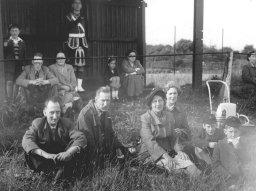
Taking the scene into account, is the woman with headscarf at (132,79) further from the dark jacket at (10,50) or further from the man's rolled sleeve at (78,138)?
the man's rolled sleeve at (78,138)

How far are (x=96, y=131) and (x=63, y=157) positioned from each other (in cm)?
88

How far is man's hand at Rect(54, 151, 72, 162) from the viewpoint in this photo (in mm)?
4426

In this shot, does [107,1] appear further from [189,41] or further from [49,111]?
[189,41]

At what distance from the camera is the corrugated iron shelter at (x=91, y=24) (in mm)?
10438

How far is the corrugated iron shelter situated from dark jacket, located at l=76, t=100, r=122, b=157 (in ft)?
18.4

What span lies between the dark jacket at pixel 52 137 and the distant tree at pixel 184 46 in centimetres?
2578

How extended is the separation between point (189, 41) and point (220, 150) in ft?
89.4

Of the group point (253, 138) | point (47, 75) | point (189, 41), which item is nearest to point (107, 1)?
point (47, 75)

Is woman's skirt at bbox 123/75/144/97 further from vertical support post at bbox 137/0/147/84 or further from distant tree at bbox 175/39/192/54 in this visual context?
distant tree at bbox 175/39/192/54

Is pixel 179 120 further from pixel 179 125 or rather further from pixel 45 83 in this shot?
pixel 45 83

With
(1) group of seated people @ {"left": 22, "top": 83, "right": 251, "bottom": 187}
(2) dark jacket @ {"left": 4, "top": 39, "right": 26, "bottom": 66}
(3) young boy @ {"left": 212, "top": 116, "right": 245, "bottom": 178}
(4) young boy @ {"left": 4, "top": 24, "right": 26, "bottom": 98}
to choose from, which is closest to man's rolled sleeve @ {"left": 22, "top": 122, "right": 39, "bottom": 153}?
(1) group of seated people @ {"left": 22, "top": 83, "right": 251, "bottom": 187}

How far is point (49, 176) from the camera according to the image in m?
4.57

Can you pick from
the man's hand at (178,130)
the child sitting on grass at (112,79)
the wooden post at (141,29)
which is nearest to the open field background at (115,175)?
the man's hand at (178,130)

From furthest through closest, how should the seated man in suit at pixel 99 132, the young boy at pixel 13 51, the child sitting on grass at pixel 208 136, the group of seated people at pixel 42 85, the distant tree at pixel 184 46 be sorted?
1. the distant tree at pixel 184 46
2. the young boy at pixel 13 51
3. the group of seated people at pixel 42 85
4. the child sitting on grass at pixel 208 136
5. the seated man in suit at pixel 99 132
